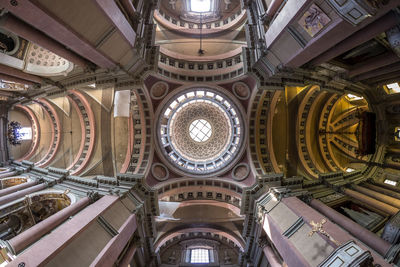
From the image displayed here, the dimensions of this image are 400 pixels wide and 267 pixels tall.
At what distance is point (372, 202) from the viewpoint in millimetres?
12648

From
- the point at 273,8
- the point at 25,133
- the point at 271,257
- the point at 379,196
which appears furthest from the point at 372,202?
the point at 25,133

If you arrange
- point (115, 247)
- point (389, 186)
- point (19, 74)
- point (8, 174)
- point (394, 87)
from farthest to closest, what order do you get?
1. point (394, 87)
2. point (8, 174)
3. point (389, 186)
4. point (19, 74)
5. point (115, 247)

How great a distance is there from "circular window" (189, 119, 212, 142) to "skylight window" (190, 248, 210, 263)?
1190 cm

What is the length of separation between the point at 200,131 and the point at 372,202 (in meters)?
16.1

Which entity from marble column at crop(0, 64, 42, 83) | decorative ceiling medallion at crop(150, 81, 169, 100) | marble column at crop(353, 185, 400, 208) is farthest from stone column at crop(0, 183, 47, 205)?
marble column at crop(353, 185, 400, 208)

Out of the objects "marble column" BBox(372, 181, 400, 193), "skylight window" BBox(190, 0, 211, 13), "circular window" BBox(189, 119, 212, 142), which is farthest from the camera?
"circular window" BBox(189, 119, 212, 142)

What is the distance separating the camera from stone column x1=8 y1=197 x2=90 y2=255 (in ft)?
27.4

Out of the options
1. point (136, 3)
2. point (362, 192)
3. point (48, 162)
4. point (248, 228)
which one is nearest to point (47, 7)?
point (136, 3)

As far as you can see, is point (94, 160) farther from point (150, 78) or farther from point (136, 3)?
point (136, 3)

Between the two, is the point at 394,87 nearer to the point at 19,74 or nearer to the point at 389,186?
the point at 389,186

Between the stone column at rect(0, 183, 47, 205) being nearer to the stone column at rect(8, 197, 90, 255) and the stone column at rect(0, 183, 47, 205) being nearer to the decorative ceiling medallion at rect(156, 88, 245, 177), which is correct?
the stone column at rect(8, 197, 90, 255)

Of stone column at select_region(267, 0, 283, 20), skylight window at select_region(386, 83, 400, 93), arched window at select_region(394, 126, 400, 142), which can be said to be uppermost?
stone column at select_region(267, 0, 283, 20)

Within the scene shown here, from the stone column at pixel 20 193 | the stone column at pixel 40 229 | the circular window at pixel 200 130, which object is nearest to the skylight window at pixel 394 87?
the circular window at pixel 200 130

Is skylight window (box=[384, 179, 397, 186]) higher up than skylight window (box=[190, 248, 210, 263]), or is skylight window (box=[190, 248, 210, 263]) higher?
skylight window (box=[384, 179, 397, 186])
